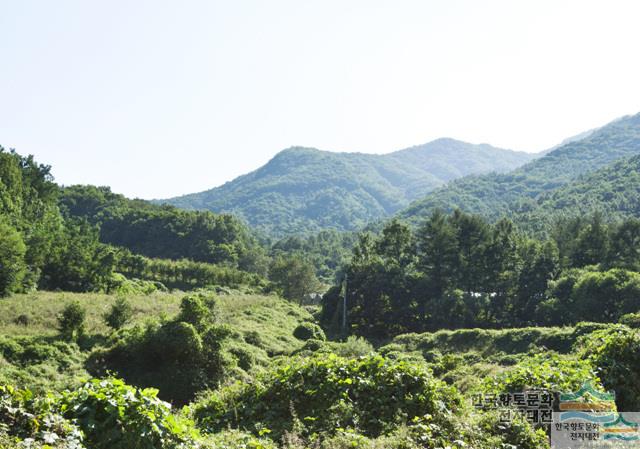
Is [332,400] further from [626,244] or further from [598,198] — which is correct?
[598,198]

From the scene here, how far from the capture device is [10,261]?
35.2 metres

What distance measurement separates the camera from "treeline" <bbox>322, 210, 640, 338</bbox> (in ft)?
144

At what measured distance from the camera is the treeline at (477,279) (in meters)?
44.0

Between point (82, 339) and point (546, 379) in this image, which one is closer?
point (546, 379)

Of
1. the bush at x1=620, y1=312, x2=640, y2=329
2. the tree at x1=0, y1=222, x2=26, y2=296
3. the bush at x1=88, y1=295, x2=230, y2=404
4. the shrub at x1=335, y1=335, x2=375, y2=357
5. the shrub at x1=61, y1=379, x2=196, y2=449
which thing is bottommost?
the shrub at x1=335, y1=335, x2=375, y2=357

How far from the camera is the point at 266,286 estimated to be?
232 feet

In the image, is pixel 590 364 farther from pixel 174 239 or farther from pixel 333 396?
pixel 174 239

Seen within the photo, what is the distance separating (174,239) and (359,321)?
Result: 2272 inches

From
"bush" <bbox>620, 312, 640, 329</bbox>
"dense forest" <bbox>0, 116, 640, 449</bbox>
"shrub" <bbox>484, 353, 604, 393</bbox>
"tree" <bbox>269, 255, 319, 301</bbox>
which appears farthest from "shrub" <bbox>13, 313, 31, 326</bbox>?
"tree" <bbox>269, 255, 319, 301</bbox>

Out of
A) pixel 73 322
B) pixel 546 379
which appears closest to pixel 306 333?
pixel 73 322

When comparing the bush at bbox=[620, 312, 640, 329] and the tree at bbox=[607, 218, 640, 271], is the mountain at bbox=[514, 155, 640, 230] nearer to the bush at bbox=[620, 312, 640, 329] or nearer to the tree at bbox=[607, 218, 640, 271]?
the tree at bbox=[607, 218, 640, 271]

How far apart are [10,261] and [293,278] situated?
40.7m

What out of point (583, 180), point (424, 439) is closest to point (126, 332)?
point (424, 439)

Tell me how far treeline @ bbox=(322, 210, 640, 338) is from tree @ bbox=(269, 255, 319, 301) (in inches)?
752
